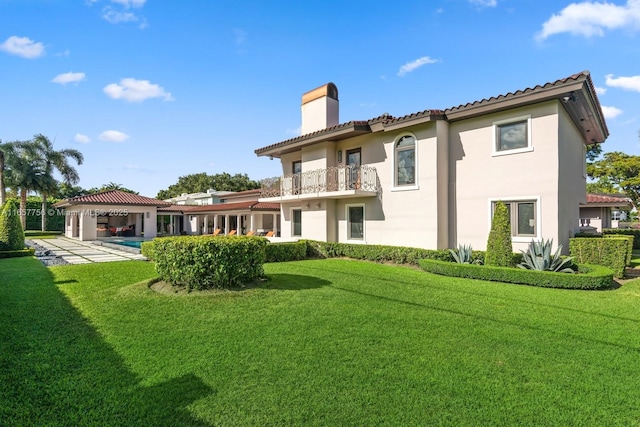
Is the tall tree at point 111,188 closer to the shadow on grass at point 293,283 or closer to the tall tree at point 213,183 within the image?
the tall tree at point 213,183

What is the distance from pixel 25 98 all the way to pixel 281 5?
35.7 feet

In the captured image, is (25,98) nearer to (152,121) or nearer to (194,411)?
(152,121)

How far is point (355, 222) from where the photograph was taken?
1694cm

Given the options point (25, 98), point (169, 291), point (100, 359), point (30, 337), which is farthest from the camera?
point (25, 98)

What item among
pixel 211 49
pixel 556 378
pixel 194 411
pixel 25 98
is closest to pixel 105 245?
pixel 25 98

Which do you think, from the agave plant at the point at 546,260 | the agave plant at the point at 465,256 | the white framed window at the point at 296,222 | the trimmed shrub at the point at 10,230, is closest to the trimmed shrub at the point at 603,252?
the agave plant at the point at 546,260

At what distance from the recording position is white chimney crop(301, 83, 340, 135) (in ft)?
60.8

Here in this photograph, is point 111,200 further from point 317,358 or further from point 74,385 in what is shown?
point 317,358

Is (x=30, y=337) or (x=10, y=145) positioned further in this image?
(x=10, y=145)

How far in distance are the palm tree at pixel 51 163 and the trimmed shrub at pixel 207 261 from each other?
37287 mm

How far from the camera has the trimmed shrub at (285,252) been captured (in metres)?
15.2

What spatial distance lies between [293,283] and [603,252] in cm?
1012

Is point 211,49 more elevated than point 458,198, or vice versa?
point 211,49

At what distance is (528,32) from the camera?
12.5 m
